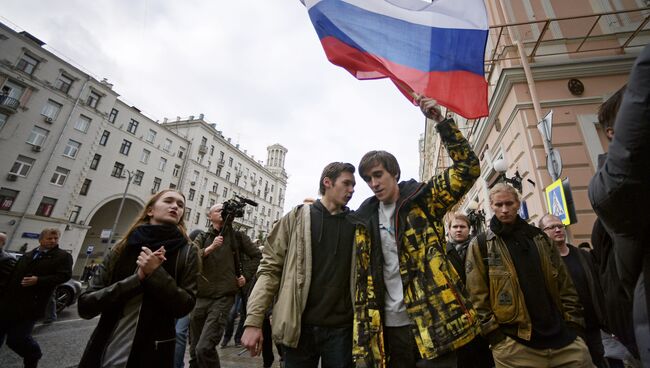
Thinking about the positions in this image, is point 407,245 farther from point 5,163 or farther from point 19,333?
point 5,163

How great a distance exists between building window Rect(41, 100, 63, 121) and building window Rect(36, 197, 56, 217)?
7870mm

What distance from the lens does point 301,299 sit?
203 centimetres

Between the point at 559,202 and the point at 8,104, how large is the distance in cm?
3844

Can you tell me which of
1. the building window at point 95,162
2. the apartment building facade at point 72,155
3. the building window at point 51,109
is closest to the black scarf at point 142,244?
the apartment building facade at point 72,155

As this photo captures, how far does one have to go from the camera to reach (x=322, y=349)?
195cm

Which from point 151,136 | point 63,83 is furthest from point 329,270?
point 151,136

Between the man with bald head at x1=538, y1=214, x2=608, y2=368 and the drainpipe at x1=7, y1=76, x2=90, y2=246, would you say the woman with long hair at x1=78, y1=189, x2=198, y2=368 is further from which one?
the drainpipe at x1=7, y1=76, x2=90, y2=246

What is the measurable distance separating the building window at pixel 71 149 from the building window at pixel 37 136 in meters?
1.81

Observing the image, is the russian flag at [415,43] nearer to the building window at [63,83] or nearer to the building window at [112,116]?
the building window at [63,83]

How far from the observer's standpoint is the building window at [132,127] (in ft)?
115

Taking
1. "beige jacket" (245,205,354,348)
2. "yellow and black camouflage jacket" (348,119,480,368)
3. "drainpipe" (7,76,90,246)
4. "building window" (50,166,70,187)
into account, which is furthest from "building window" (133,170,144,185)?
"yellow and black camouflage jacket" (348,119,480,368)

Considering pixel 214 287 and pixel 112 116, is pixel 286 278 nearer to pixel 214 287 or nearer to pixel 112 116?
pixel 214 287

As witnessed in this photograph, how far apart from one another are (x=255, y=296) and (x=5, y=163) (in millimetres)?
34756

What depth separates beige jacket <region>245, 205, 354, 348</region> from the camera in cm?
194
